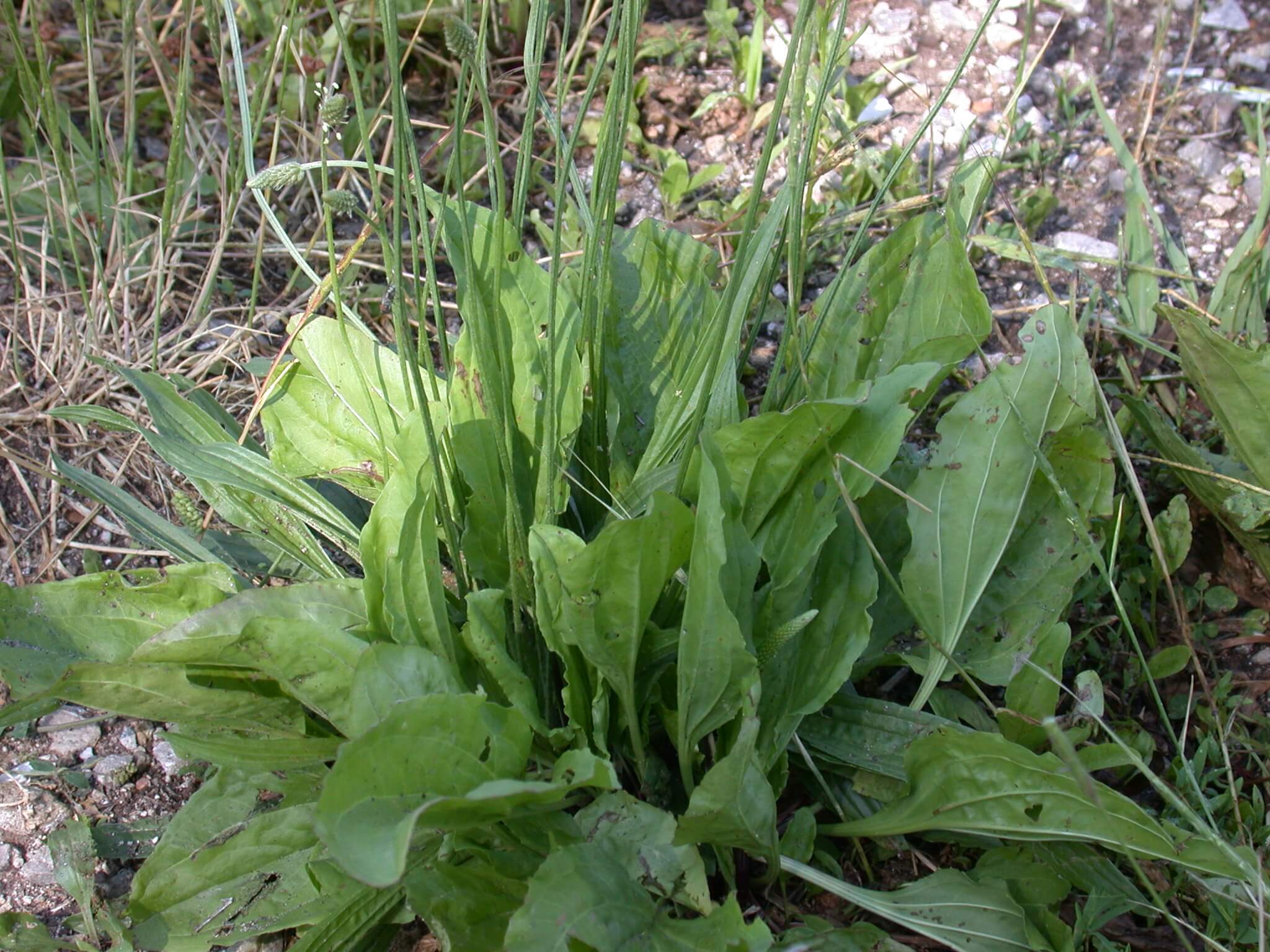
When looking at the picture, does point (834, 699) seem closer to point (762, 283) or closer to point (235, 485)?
point (762, 283)

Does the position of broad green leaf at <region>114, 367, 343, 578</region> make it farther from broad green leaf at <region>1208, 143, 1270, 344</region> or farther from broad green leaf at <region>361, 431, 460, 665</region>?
broad green leaf at <region>1208, 143, 1270, 344</region>

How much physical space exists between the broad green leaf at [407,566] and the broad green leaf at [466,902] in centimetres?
24

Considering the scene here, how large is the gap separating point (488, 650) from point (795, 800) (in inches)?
19.8

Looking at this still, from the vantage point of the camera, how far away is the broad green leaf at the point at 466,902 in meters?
1.09

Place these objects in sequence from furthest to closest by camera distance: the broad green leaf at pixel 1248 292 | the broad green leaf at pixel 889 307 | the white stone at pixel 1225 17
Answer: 1. the white stone at pixel 1225 17
2. the broad green leaf at pixel 1248 292
3. the broad green leaf at pixel 889 307

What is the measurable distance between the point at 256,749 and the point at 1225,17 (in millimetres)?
2731

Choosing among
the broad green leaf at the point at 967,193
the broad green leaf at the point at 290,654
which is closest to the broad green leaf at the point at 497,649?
the broad green leaf at the point at 290,654

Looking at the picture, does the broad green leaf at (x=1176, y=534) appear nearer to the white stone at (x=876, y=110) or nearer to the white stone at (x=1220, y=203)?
the white stone at (x=1220, y=203)

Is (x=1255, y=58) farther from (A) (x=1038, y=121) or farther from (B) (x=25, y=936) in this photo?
(B) (x=25, y=936)

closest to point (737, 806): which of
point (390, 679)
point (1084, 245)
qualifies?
point (390, 679)

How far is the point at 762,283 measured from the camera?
1.47 meters

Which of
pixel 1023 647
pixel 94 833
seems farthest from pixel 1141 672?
pixel 94 833

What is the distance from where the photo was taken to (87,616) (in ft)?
4.42

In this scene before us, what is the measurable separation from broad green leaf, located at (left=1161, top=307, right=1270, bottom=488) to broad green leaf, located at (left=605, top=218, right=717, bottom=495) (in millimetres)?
694
